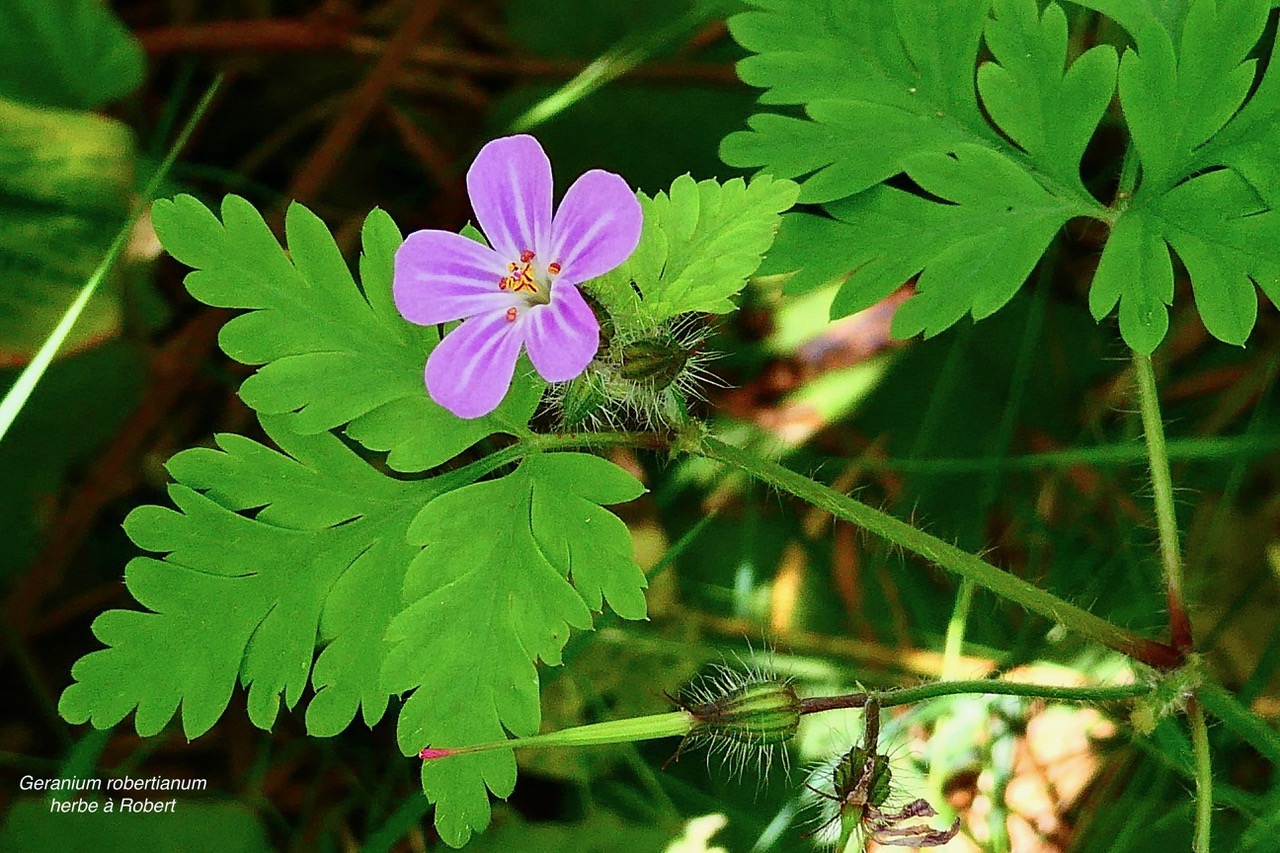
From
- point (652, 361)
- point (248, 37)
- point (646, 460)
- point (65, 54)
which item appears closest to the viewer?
point (652, 361)

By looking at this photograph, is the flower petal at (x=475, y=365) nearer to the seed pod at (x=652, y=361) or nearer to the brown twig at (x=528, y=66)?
the seed pod at (x=652, y=361)

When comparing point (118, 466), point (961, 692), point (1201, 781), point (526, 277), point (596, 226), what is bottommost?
point (118, 466)

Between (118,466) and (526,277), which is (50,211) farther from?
(526,277)

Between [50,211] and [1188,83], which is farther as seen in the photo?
[50,211]

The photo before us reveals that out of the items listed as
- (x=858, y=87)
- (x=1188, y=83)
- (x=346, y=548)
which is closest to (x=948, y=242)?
(x=858, y=87)

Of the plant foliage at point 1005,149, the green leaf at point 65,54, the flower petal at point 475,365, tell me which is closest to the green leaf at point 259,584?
the flower petal at point 475,365

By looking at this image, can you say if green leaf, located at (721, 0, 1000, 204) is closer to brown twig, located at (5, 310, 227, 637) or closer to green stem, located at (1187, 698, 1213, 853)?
green stem, located at (1187, 698, 1213, 853)
